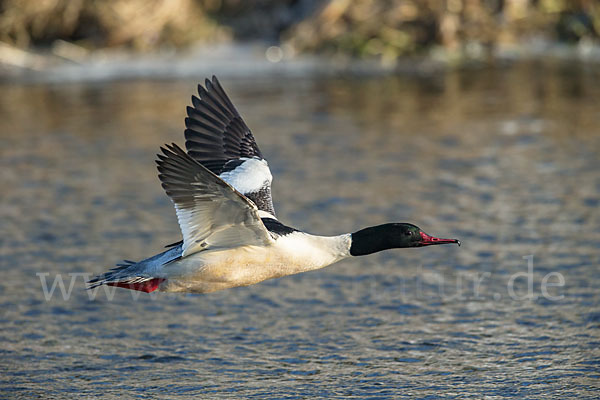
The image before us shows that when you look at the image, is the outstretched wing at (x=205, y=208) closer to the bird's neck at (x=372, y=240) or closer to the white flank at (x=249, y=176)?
the bird's neck at (x=372, y=240)

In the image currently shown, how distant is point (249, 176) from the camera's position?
7.38 m

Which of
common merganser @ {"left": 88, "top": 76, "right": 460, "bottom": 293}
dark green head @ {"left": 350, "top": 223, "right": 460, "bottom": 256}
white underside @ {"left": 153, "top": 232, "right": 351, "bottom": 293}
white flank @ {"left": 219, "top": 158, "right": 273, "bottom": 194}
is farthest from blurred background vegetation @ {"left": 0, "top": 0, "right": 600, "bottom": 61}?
white underside @ {"left": 153, "top": 232, "right": 351, "bottom": 293}

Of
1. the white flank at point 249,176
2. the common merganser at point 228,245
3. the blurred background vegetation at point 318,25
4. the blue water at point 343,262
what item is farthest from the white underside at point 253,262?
the blurred background vegetation at point 318,25

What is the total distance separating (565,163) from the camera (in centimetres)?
1164

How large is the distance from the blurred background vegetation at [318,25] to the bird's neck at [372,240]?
12245 millimetres

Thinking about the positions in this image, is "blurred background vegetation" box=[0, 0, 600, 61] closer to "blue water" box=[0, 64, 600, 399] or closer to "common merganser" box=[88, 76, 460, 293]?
"blue water" box=[0, 64, 600, 399]

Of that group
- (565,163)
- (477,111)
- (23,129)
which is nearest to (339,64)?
(477,111)

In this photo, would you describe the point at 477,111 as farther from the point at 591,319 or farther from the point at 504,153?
the point at 591,319

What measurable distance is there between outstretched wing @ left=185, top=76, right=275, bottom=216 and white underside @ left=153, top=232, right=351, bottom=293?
97 centimetres

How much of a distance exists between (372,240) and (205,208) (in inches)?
48.6

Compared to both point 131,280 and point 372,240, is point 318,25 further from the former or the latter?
point 131,280

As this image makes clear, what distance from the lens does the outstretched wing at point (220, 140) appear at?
294 inches

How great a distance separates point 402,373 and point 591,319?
5.71 ft

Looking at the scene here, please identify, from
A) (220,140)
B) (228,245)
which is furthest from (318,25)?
(228,245)
